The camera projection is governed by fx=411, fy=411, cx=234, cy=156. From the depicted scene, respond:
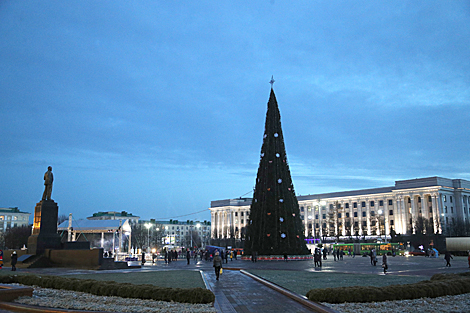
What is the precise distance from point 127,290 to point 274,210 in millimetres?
32097

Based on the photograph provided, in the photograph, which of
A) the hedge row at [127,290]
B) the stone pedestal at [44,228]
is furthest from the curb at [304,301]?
the stone pedestal at [44,228]

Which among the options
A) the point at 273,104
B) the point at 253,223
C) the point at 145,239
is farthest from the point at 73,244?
the point at 145,239

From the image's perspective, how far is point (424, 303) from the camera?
1248 centimetres

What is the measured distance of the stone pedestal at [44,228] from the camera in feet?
100.0

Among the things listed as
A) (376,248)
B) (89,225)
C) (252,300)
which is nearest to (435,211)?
(376,248)

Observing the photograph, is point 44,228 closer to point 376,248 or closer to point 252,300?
point 252,300

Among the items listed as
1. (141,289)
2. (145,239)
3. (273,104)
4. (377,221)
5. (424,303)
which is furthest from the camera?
(377,221)

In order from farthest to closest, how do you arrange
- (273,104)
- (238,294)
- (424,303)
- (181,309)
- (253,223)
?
(273,104) < (253,223) < (238,294) < (424,303) < (181,309)

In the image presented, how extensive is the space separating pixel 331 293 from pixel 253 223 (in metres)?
33.4

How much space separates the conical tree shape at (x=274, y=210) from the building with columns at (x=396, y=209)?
6041 centimetres

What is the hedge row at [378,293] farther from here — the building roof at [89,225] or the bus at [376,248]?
the bus at [376,248]

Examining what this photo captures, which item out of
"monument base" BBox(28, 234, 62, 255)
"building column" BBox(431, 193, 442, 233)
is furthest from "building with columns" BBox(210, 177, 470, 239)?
"monument base" BBox(28, 234, 62, 255)

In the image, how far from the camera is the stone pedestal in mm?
30469

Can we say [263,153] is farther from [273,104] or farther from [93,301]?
[93,301]
